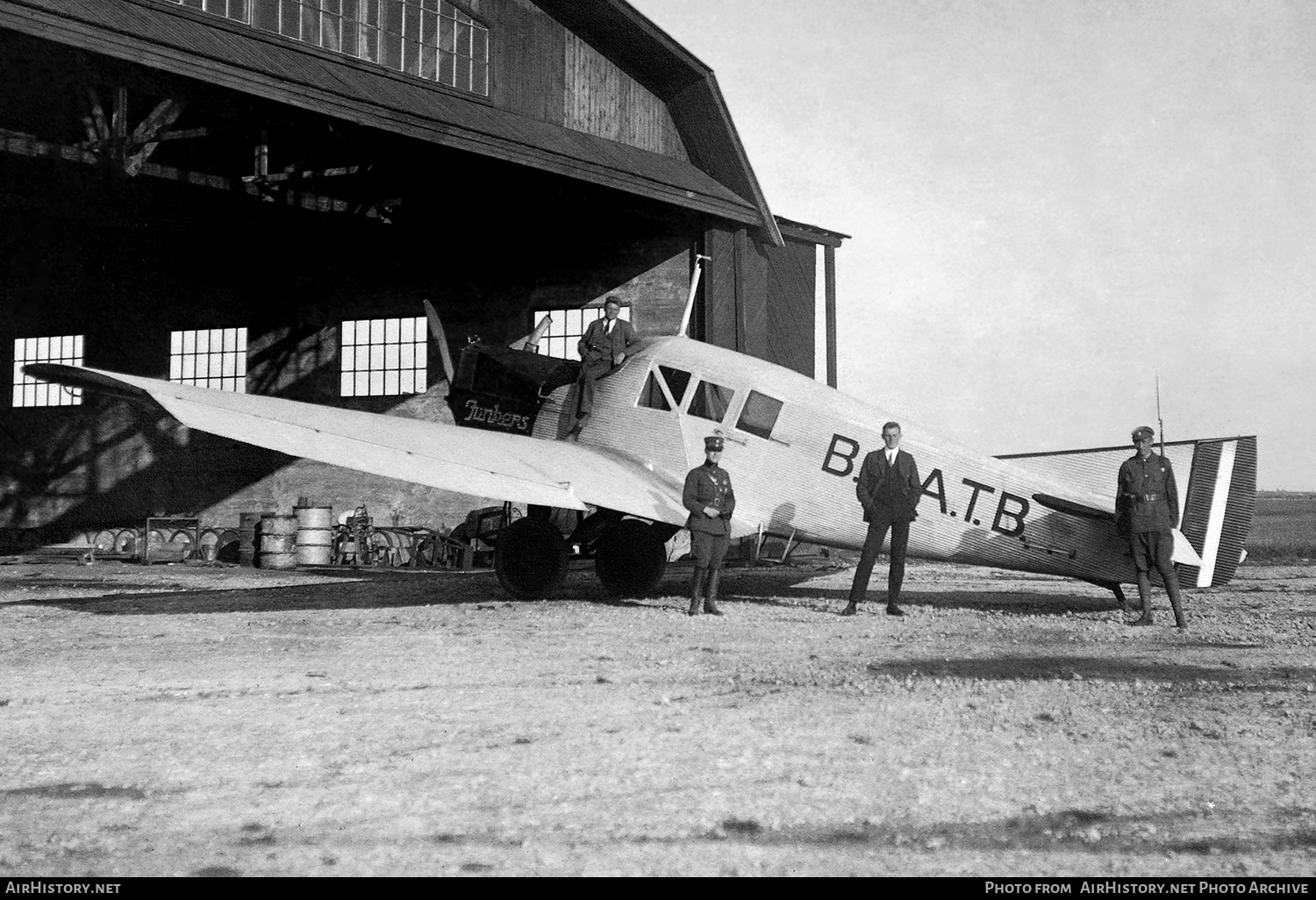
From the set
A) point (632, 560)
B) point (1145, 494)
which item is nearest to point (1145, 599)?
point (1145, 494)

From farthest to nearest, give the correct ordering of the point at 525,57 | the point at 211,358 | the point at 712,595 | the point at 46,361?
1. the point at 46,361
2. the point at 211,358
3. the point at 525,57
4. the point at 712,595

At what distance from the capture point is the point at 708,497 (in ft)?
37.2

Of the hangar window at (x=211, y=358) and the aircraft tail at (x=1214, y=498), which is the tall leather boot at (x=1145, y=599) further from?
the hangar window at (x=211, y=358)

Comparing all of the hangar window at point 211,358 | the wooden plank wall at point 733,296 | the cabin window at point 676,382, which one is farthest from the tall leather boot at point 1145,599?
the hangar window at point 211,358

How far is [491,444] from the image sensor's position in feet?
41.8

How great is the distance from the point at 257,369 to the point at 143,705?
1985 centimetres

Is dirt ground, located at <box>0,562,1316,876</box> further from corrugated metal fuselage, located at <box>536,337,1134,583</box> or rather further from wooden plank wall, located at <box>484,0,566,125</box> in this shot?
wooden plank wall, located at <box>484,0,566,125</box>

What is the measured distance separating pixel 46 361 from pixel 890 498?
24.0 metres

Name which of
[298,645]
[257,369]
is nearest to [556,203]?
[257,369]

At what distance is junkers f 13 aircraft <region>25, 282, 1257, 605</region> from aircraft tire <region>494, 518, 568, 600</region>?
0.02 meters

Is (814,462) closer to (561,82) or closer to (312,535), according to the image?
(561,82)

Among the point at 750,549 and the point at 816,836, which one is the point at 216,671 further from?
the point at 750,549

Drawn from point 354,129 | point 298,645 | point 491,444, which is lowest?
point 298,645

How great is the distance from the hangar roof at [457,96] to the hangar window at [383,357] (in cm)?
621
